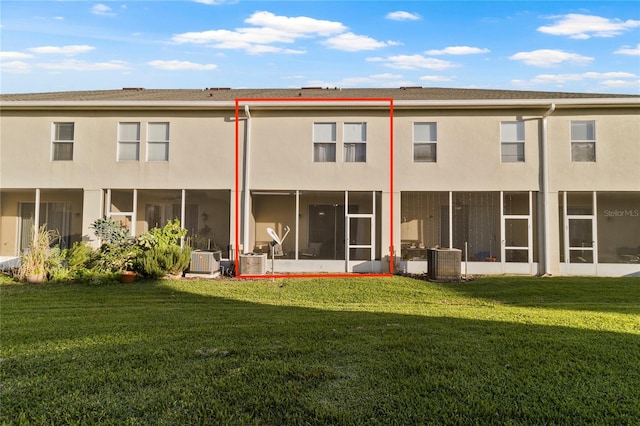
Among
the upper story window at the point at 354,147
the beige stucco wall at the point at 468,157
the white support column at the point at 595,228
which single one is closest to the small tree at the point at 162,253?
the upper story window at the point at 354,147

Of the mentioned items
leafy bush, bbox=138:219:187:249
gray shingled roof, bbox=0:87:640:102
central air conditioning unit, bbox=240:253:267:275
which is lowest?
central air conditioning unit, bbox=240:253:267:275

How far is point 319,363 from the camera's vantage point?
4.30m

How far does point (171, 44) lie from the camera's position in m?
11.6

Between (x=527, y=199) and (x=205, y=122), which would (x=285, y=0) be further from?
(x=527, y=199)

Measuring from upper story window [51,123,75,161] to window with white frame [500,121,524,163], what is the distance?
14.0 metres

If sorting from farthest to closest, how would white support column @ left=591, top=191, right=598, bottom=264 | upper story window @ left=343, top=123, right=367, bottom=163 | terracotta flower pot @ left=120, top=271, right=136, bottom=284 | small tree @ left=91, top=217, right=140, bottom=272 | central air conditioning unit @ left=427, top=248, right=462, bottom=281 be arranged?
upper story window @ left=343, top=123, right=367, bottom=163
white support column @ left=591, top=191, right=598, bottom=264
central air conditioning unit @ left=427, top=248, right=462, bottom=281
small tree @ left=91, top=217, right=140, bottom=272
terracotta flower pot @ left=120, top=271, right=136, bottom=284

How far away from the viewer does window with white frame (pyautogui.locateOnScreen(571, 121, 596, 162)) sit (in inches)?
516

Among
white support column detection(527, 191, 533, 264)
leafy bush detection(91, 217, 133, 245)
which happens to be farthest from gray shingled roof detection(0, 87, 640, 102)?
leafy bush detection(91, 217, 133, 245)

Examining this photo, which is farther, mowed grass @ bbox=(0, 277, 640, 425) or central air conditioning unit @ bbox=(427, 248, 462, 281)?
central air conditioning unit @ bbox=(427, 248, 462, 281)

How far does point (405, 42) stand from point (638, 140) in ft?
25.6

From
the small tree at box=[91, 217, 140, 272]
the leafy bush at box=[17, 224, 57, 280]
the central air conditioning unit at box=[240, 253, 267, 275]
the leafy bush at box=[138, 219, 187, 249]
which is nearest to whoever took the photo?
the leafy bush at box=[17, 224, 57, 280]

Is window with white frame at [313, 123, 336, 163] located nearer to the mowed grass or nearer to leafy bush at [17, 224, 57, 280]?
the mowed grass

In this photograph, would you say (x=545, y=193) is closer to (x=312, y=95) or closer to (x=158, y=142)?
(x=312, y=95)

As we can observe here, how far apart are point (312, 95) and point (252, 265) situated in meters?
6.59
